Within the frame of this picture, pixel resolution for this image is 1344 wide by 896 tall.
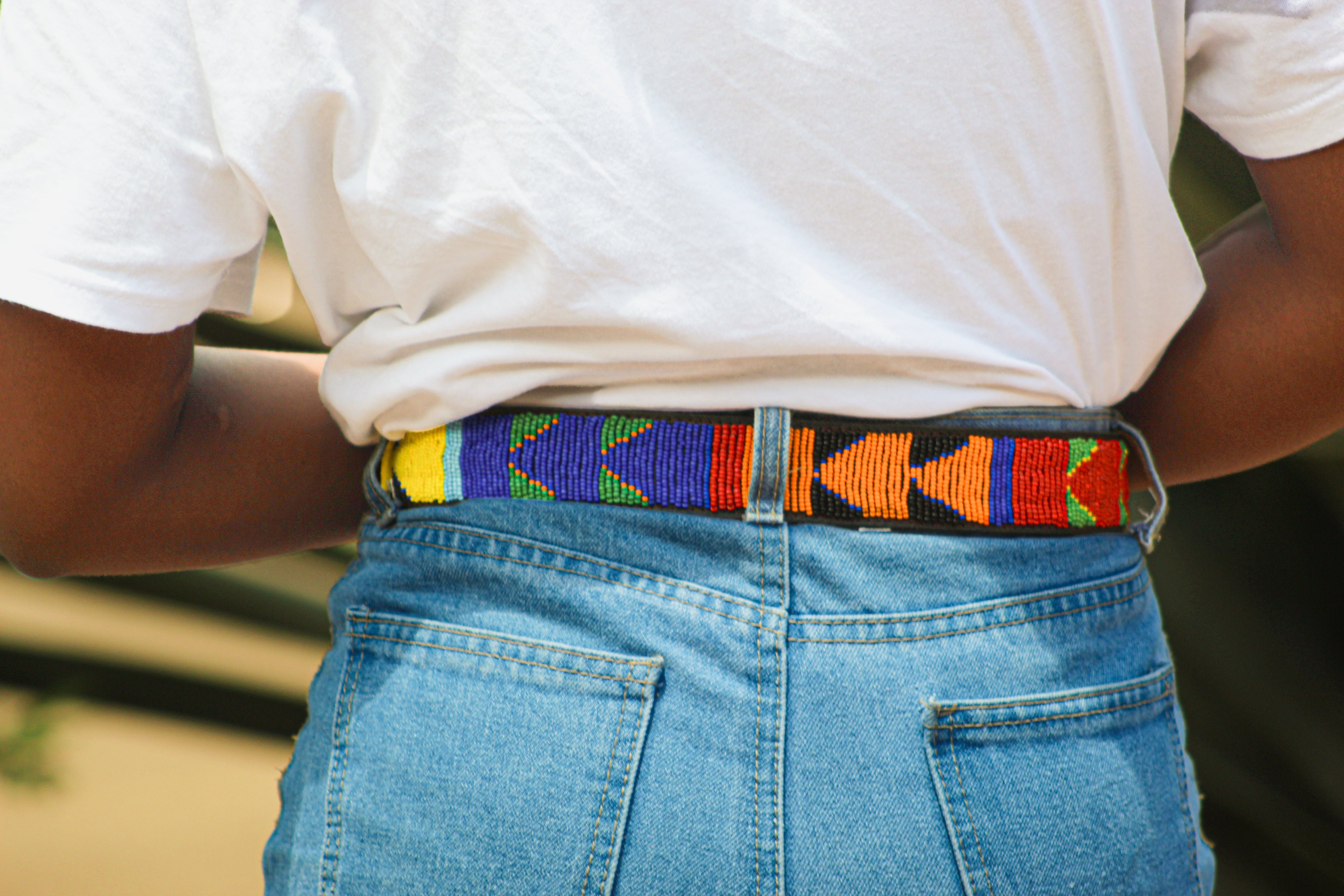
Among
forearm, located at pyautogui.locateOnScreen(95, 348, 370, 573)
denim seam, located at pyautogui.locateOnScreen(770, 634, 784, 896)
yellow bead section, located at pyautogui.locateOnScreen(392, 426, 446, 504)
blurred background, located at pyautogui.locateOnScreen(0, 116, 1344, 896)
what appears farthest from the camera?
blurred background, located at pyautogui.locateOnScreen(0, 116, 1344, 896)

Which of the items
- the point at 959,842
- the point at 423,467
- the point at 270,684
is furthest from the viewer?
the point at 270,684

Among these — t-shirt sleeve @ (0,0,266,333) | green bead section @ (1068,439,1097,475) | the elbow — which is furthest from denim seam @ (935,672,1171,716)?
the elbow

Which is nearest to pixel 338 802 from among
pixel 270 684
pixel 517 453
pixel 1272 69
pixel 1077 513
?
pixel 517 453

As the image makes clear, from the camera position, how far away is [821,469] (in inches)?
19.6

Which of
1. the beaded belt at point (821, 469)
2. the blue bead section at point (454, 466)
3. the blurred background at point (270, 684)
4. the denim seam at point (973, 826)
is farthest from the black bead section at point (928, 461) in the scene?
the blurred background at point (270, 684)

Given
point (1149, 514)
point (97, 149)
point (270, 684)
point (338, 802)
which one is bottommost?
point (270, 684)

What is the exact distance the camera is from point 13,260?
470mm

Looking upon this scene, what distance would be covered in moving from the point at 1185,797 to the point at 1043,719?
0.13m

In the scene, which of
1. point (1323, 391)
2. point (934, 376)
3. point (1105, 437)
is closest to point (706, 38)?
point (934, 376)

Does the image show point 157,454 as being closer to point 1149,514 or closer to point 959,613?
point 959,613

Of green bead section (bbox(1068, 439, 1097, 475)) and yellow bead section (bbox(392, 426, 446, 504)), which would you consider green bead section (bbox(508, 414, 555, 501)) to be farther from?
green bead section (bbox(1068, 439, 1097, 475))

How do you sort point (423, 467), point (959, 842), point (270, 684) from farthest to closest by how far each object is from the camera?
point (270, 684), point (423, 467), point (959, 842)

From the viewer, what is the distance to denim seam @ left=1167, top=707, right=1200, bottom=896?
1.77ft

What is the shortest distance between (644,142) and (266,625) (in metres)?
1.42
